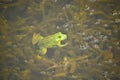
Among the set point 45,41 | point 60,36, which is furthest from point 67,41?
point 45,41

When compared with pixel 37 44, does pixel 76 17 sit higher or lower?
higher


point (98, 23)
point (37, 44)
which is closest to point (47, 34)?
point (37, 44)

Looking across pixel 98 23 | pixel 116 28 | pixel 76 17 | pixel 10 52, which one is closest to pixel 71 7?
pixel 76 17

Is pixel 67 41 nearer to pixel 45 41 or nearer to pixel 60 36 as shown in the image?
pixel 60 36

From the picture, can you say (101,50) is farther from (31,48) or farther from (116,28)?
(31,48)

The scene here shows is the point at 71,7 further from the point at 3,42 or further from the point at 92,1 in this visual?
the point at 3,42

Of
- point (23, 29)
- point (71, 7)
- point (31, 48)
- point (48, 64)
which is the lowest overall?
point (48, 64)
